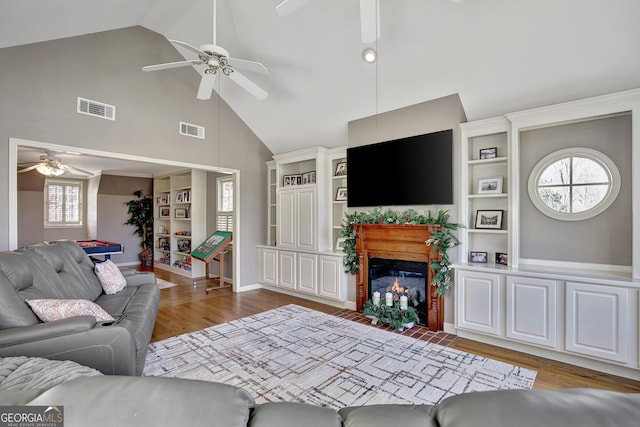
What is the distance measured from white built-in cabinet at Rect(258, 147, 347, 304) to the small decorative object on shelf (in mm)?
712

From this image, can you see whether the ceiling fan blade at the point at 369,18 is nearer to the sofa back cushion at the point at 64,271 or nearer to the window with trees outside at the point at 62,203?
the sofa back cushion at the point at 64,271

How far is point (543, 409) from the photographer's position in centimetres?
58

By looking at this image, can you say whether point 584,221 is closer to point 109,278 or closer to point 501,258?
point 501,258

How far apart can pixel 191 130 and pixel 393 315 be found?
167 inches

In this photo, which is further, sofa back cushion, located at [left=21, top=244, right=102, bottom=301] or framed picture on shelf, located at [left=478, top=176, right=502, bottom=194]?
framed picture on shelf, located at [left=478, top=176, right=502, bottom=194]

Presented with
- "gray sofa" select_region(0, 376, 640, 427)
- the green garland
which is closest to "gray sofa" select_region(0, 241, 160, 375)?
"gray sofa" select_region(0, 376, 640, 427)

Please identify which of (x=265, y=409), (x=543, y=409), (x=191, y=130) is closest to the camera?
(x=543, y=409)

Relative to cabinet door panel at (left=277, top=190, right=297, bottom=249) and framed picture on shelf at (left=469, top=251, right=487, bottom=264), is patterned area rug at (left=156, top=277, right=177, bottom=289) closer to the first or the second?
cabinet door panel at (left=277, top=190, right=297, bottom=249)

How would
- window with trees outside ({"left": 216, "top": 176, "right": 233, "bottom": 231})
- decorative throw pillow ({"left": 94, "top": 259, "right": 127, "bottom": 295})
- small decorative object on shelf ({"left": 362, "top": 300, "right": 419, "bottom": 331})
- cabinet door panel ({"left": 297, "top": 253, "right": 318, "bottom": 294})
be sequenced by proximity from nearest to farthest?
decorative throw pillow ({"left": 94, "top": 259, "right": 127, "bottom": 295}) → small decorative object on shelf ({"left": 362, "top": 300, "right": 419, "bottom": 331}) → cabinet door panel ({"left": 297, "top": 253, "right": 318, "bottom": 294}) → window with trees outside ({"left": 216, "top": 176, "right": 233, "bottom": 231})

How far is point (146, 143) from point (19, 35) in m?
1.62

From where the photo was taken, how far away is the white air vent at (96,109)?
373 cm

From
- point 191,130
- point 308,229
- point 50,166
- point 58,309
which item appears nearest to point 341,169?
point 308,229

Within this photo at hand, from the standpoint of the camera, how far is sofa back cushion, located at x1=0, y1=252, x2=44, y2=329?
1.84 m

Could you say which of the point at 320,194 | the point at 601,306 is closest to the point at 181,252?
the point at 320,194
